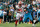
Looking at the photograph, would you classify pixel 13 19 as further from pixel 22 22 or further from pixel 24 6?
pixel 24 6

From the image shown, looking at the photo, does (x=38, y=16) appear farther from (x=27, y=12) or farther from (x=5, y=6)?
(x=5, y=6)

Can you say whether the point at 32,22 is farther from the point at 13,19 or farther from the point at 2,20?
the point at 2,20

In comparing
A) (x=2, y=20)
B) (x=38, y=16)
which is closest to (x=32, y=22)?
(x=38, y=16)

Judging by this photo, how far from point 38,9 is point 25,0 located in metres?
0.87

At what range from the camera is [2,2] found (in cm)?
512

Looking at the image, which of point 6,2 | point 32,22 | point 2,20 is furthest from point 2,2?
point 32,22

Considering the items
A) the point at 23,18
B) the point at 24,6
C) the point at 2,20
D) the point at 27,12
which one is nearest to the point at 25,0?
the point at 24,6

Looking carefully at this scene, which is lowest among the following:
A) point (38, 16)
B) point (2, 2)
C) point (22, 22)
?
point (22, 22)

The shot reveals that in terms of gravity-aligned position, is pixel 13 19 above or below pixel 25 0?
below

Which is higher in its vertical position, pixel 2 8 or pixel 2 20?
pixel 2 8

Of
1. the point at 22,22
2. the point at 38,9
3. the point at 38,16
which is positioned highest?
the point at 38,9

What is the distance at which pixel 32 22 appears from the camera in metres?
4.87

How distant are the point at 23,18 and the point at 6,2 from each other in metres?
1.32

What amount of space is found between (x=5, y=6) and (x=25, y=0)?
119cm
